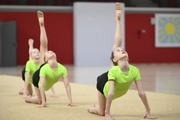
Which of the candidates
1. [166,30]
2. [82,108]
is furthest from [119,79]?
[166,30]

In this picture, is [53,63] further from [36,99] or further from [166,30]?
[166,30]

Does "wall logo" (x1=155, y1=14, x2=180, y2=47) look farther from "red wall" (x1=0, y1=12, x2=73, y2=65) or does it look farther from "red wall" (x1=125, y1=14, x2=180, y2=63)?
"red wall" (x1=0, y1=12, x2=73, y2=65)

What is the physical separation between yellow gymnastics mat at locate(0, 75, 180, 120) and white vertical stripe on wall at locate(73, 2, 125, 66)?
11.8 metres

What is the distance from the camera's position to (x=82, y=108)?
20.5 feet

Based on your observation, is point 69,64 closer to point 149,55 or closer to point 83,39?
point 83,39

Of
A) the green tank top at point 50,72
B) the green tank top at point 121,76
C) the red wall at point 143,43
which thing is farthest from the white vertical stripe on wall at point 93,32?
the green tank top at point 121,76

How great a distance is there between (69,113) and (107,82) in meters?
0.83

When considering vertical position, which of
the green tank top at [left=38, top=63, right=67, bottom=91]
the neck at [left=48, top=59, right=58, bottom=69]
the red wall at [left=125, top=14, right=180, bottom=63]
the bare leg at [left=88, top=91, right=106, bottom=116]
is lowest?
the red wall at [left=125, top=14, right=180, bottom=63]

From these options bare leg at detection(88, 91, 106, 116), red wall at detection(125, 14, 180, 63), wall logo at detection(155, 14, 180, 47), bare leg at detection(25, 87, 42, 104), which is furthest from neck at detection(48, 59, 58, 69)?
wall logo at detection(155, 14, 180, 47)

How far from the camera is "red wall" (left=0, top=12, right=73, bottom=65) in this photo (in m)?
20.2

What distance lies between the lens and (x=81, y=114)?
18.5ft

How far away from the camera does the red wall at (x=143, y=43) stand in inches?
832

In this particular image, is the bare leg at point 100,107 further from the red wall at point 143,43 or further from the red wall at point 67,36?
the red wall at point 143,43

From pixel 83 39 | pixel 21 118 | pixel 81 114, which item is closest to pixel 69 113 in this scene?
pixel 81 114
